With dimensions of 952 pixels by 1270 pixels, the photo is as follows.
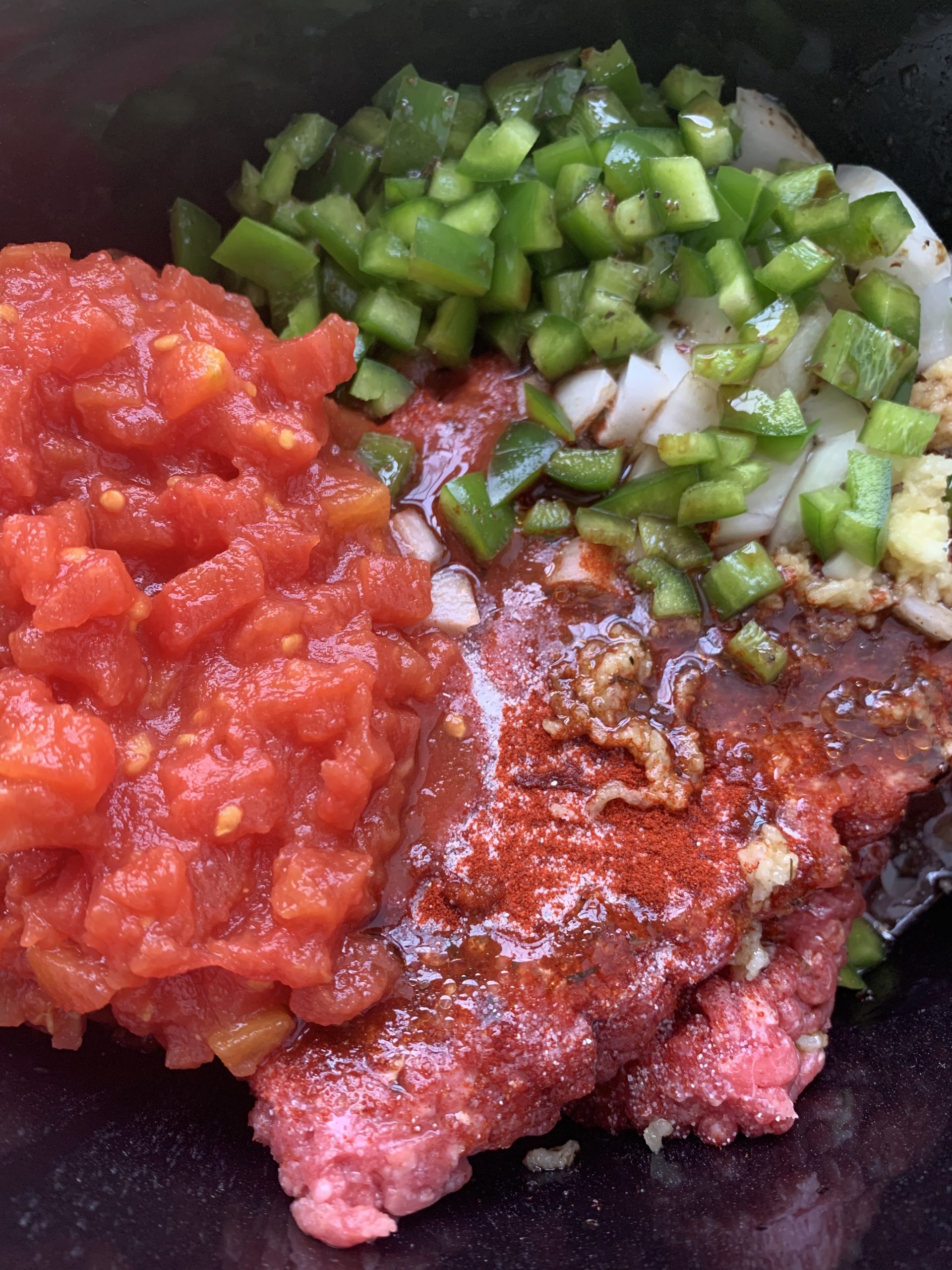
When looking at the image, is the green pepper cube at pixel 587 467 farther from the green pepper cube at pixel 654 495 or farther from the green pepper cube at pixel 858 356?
the green pepper cube at pixel 858 356

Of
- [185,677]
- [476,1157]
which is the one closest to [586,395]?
[185,677]

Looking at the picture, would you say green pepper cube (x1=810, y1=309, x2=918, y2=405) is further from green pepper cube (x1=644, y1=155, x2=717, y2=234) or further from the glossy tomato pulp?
the glossy tomato pulp

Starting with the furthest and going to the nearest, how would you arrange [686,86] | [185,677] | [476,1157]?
[686,86]
[476,1157]
[185,677]

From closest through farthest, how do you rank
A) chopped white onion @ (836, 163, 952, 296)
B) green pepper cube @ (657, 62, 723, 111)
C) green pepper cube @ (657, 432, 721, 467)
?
green pepper cube @ (657, 432, 721, 467), chopped white onion @ (836, 163, 952, 296), green pepper cube @ (657, 62, 723, 111)

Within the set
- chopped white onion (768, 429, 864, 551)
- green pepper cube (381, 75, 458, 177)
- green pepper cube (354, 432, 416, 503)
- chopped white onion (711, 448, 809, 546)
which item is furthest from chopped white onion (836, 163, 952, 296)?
green pepper cube (354, 432, 416, 503)

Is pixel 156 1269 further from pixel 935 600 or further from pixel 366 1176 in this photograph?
pixel 935 600

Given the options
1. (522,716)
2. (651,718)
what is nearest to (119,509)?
(522,716)

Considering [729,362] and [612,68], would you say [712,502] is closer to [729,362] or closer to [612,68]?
[729,362]
